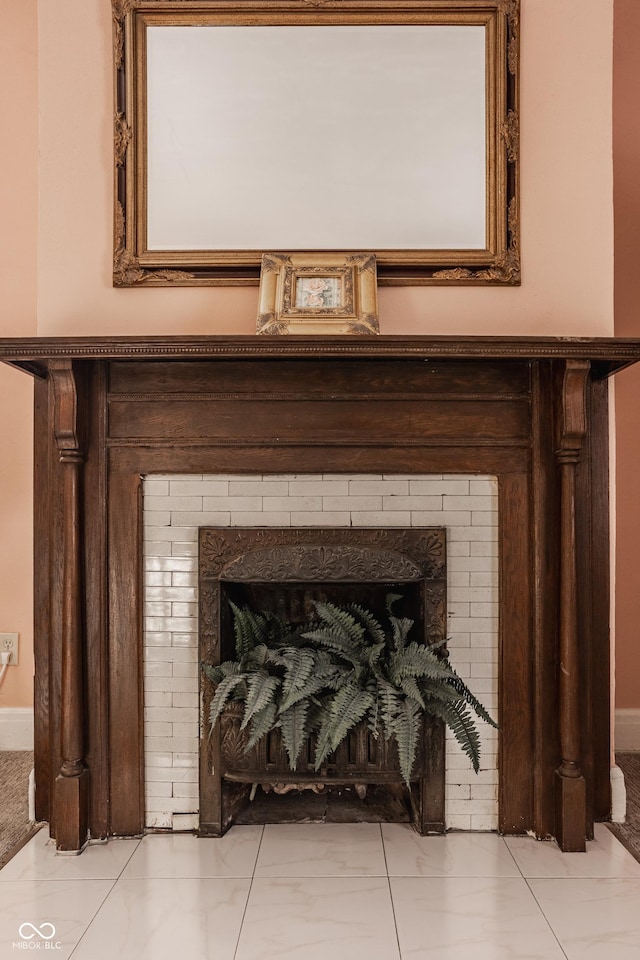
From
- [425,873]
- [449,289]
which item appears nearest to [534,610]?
[425,873]

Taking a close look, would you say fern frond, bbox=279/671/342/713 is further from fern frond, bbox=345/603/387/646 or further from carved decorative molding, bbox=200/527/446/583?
carved decorative molding, bbox=200/527/446/583

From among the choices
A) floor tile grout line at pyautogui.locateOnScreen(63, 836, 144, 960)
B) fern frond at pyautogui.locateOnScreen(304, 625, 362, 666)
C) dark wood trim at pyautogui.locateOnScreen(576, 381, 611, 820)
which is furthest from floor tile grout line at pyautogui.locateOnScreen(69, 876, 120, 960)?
dark wood trim at pyautogui.locateOnScreen(576, 381, 611, 820)

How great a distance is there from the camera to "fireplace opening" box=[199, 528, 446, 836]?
6.37 ft

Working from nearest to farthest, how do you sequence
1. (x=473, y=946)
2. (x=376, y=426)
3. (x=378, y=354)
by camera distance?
(x=473, y=946)
(x=378, y=354)
(x=376, y=426)

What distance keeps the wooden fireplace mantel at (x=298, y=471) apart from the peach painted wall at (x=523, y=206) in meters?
0.20

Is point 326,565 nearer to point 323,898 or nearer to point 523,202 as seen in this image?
point 323,898

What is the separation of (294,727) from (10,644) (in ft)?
4.69

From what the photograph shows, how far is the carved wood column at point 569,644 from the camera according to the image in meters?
1.89

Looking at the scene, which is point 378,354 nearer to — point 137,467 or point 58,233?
point 137,467

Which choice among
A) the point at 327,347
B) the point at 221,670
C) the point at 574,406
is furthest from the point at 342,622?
the point at 574,406

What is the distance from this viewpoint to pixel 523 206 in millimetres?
2104

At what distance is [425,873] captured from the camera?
179cm

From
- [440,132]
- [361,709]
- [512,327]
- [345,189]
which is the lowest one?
[361,709]

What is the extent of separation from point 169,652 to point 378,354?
1067 mm
